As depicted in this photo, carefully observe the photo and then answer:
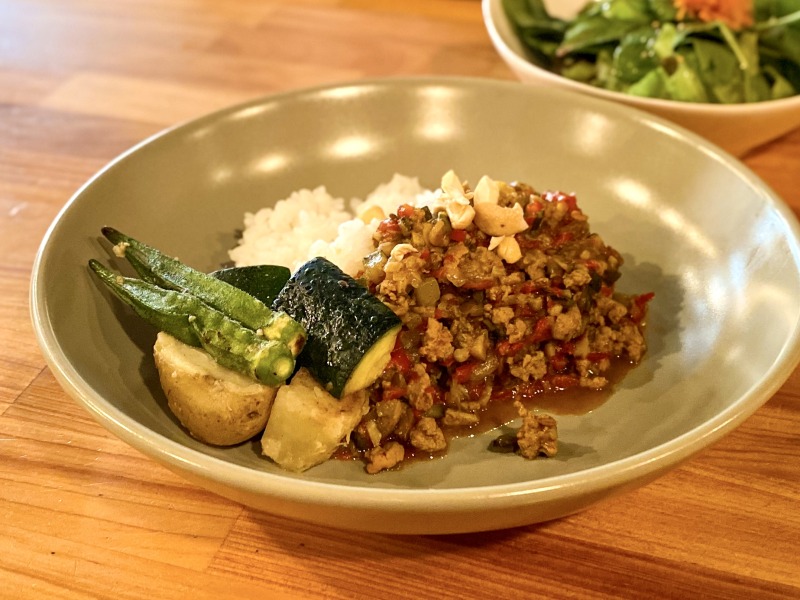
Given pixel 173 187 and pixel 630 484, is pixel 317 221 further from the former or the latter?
pixel 630 484

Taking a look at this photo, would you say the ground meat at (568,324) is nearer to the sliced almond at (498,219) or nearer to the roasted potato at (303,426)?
the sliced almond at (498,219)

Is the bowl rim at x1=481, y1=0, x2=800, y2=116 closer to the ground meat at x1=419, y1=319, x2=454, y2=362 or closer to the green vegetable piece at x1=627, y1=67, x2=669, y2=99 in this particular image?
the green vegetable piece at x1=627, y1=67, x2=669, y2=99

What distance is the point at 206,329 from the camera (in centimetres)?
219

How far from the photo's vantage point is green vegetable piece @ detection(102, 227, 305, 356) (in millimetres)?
2162

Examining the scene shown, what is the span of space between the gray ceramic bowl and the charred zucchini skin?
0.29 meters

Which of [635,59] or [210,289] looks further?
[635,59]

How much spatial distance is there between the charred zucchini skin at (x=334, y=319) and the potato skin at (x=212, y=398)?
0.54 ft

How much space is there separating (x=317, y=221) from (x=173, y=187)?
22.3 inches

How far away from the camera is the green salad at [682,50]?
346 centimetres

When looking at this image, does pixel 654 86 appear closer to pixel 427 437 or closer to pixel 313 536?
pixel 427 437

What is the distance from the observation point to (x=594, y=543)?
6.69 ft

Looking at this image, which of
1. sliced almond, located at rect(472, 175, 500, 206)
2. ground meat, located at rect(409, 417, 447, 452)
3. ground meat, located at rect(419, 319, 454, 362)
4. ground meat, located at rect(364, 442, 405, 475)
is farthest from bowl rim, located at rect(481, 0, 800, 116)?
ground meat, located at rect(364, 442, 405, 475)

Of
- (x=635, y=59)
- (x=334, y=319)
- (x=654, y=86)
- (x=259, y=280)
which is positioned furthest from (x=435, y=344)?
(x=635, y=59)

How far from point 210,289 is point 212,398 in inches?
16.3
